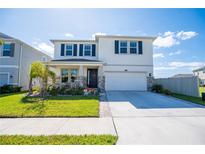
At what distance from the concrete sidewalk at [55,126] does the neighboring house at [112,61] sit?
386 inches

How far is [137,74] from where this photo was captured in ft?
51.3

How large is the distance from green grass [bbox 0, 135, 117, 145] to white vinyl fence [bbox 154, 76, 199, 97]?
11303 mm

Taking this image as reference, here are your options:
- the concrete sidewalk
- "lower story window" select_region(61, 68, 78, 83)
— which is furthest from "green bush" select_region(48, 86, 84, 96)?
the concrete sidewalk

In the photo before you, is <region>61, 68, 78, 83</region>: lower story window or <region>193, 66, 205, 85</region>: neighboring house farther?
<region>193, 66, 205, 85</region>: neighboring house

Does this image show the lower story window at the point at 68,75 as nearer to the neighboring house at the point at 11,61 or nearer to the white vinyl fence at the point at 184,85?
the neighboring house at the point at 11,61

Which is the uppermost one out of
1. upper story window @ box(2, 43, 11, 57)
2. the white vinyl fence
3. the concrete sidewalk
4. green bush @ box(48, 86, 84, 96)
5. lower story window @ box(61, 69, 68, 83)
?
upper story window @ box(2, 43, 11, 57)

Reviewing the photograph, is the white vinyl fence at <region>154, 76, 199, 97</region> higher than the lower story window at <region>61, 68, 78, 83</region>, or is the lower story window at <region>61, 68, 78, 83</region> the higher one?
the lower story window at <region>61, 68, 78, 83</region>

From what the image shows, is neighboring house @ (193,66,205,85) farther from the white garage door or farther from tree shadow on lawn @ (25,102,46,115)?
tree shadow on lawn @ (25,102,46,115)

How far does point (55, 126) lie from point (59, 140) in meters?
1.25

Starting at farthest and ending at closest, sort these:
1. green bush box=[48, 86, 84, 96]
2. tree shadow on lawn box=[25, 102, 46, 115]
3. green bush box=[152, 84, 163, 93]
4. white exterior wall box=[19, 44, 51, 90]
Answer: white exterior wall box=[19, 44, 51, 90], green bush box=[152, 84, 163, 93], green bush box=[48, 86, 84, 96], tree shadow on lawn box=[25, 102, 46, 115]

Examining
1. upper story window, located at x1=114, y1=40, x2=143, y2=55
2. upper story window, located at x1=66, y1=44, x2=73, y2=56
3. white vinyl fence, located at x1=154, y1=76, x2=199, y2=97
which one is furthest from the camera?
upper story window, located at x1=66, y1=44, x2=73, y2=56

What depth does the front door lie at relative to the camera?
15.8m

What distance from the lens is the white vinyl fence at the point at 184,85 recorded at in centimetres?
1197
